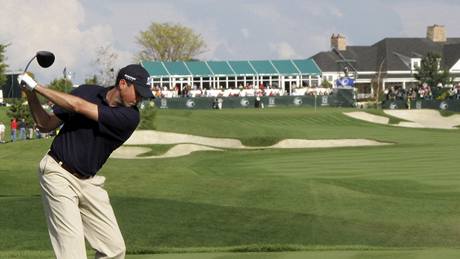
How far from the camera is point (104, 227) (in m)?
8.67

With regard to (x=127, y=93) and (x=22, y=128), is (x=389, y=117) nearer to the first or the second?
(x=22, y=128)

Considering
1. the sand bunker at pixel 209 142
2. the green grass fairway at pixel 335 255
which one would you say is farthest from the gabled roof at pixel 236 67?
the green grass fairway at pixel 335 255

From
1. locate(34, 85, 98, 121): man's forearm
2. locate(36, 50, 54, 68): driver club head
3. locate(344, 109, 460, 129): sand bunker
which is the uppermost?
locate(36, 50, 54, 68): driver club head

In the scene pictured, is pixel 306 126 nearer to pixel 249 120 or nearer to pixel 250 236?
pixel 249 120

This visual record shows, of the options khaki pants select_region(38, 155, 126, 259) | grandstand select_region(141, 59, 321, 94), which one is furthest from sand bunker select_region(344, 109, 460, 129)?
khaki pants select_region(38, 155, 126, 259)

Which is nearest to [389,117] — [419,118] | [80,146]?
[419,118]

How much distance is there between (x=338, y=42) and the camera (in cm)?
13625

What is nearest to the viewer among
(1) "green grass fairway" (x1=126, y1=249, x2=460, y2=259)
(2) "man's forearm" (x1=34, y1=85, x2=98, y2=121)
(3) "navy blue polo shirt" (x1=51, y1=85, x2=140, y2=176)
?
(2) "man's forearm" (x1=34, y1=85, x2=98, y2=121)

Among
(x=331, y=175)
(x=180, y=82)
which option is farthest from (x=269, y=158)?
(x=180, y=82)

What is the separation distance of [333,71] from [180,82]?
36.1 meters

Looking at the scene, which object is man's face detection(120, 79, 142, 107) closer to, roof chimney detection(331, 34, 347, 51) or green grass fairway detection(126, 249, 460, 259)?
green grass fairway detection(126, 249, 460, 259)

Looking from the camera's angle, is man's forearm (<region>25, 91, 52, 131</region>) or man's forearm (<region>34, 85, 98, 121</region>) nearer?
man's forearm (<region>34, 85, 98, 121</region>)

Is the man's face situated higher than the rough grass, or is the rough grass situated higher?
the man's face

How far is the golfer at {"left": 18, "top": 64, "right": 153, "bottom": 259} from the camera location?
328 inches
